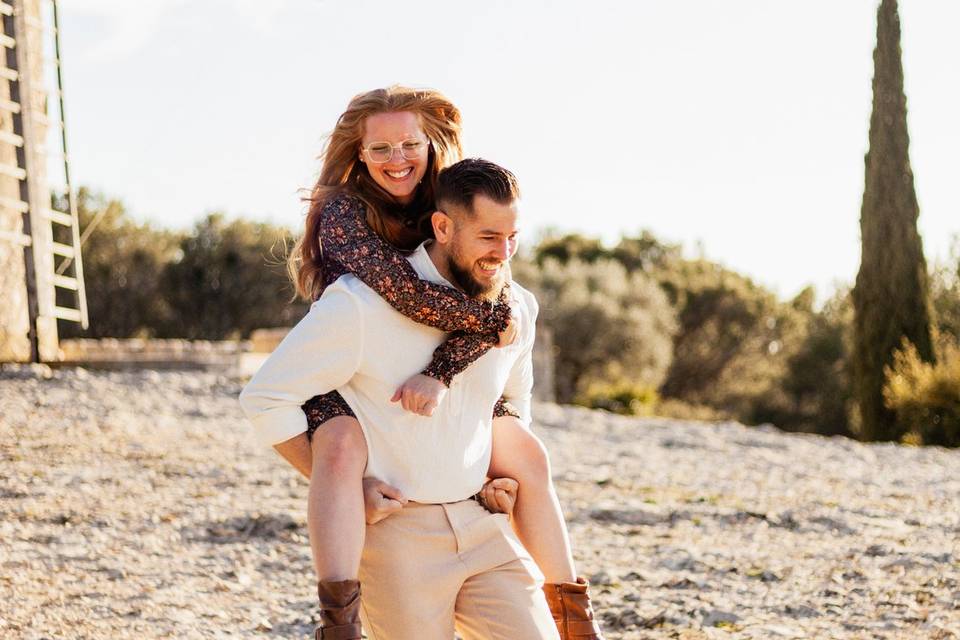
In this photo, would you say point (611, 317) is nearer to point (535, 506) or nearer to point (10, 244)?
point (10, 244)

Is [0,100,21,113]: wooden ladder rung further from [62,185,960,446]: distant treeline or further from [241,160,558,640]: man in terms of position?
[62,185,960,446]: distant treeline

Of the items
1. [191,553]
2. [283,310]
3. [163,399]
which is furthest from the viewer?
[283,310]

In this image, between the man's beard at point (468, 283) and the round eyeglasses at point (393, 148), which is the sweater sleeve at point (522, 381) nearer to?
the man's beard at point (468, 283)

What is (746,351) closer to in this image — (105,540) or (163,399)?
(163,399)

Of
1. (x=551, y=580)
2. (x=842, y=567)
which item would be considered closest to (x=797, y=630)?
(x=842, y=567)

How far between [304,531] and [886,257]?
10.5 metres

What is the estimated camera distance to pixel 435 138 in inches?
96.7

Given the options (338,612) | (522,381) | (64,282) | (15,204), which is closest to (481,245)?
(522,381)

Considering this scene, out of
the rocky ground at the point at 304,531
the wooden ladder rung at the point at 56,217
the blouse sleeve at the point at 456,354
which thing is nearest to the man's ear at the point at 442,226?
the blouse sleeve at the point at 456,354

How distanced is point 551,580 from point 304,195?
1.02m

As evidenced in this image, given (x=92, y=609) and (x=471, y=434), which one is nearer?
(x=471, y=434)

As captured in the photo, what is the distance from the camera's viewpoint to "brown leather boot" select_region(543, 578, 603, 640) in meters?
2.33

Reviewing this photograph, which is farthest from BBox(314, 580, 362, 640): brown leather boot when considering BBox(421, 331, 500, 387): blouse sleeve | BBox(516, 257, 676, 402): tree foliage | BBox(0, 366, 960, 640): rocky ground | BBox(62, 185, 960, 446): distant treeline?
BBox(516, 257, 676, 402): tree foliage

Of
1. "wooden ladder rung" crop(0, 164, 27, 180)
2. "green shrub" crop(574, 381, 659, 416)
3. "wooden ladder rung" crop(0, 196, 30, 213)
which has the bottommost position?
"green shrub" crop(574, 381, 659, 416)
